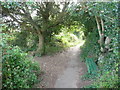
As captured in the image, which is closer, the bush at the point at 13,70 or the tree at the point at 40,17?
the bush at the point at 13,70

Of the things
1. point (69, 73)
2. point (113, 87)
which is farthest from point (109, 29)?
point (69, 73)

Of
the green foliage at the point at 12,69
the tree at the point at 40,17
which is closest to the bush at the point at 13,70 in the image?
the green foliage at the point at 12,69

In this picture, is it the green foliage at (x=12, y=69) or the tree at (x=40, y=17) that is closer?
the green foliage at (x=12, y=69)

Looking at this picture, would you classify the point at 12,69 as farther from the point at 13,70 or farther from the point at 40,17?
the point at 40,17

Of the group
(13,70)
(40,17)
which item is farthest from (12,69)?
(40,17)

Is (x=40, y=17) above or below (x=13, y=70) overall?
above

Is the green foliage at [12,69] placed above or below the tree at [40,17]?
below

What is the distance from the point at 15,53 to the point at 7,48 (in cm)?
30

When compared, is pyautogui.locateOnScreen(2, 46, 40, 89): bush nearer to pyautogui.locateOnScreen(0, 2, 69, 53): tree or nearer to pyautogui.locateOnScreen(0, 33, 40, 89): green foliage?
pyautogui.locateOnScreen(0, 33, 40, 89): green foliage

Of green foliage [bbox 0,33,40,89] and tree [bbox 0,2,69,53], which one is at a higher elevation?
tree [bbox 0,2,69,53]

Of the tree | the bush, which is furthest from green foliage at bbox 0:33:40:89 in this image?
the tree

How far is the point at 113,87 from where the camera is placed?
2682mm

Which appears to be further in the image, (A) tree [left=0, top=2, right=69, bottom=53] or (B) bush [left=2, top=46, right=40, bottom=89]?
(A) tree [left=0, top=2, right=69, bottom=53]

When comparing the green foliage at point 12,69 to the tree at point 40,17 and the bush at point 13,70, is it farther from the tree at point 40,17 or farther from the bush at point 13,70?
the tree at point 40,17
